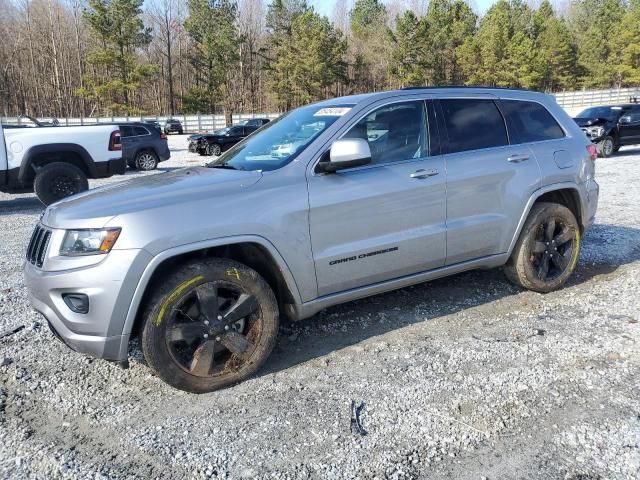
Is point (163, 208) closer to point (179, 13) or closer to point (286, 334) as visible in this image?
point (286, 334)

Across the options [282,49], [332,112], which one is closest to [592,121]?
[332,112]

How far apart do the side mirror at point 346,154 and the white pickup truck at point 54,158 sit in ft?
24.1

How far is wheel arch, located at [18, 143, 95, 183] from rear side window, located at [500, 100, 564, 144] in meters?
7.77

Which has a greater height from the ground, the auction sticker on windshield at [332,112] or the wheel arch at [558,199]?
the auction sticker on windshield at [332,112]

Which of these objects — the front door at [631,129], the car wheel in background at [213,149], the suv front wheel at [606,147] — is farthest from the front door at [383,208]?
the car wheel in background at [213,149]

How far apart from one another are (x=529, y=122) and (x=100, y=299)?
375 cm

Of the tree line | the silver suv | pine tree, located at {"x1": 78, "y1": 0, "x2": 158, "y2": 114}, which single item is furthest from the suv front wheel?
pine tree, located at {"x1": 78, "y1": 0, "x2": 158, "y2": 114}

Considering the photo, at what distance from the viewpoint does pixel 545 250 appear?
4.61 m

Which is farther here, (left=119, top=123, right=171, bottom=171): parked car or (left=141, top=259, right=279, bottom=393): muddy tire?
(left=119, top=123, right=171, bottom=171): parked car

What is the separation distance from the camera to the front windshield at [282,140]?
11.9 feet

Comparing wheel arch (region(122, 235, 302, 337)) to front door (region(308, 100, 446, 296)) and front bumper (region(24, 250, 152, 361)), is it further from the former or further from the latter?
front door (region(308, 100, 446, 296))

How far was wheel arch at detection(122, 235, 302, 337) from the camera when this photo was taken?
2951 millimetres

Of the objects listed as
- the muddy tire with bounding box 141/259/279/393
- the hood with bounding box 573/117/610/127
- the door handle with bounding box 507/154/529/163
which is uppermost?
the hood with bounding box 573/117/610/127

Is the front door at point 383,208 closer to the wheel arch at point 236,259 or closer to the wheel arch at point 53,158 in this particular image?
Result: the wheel arch at point 236,259
